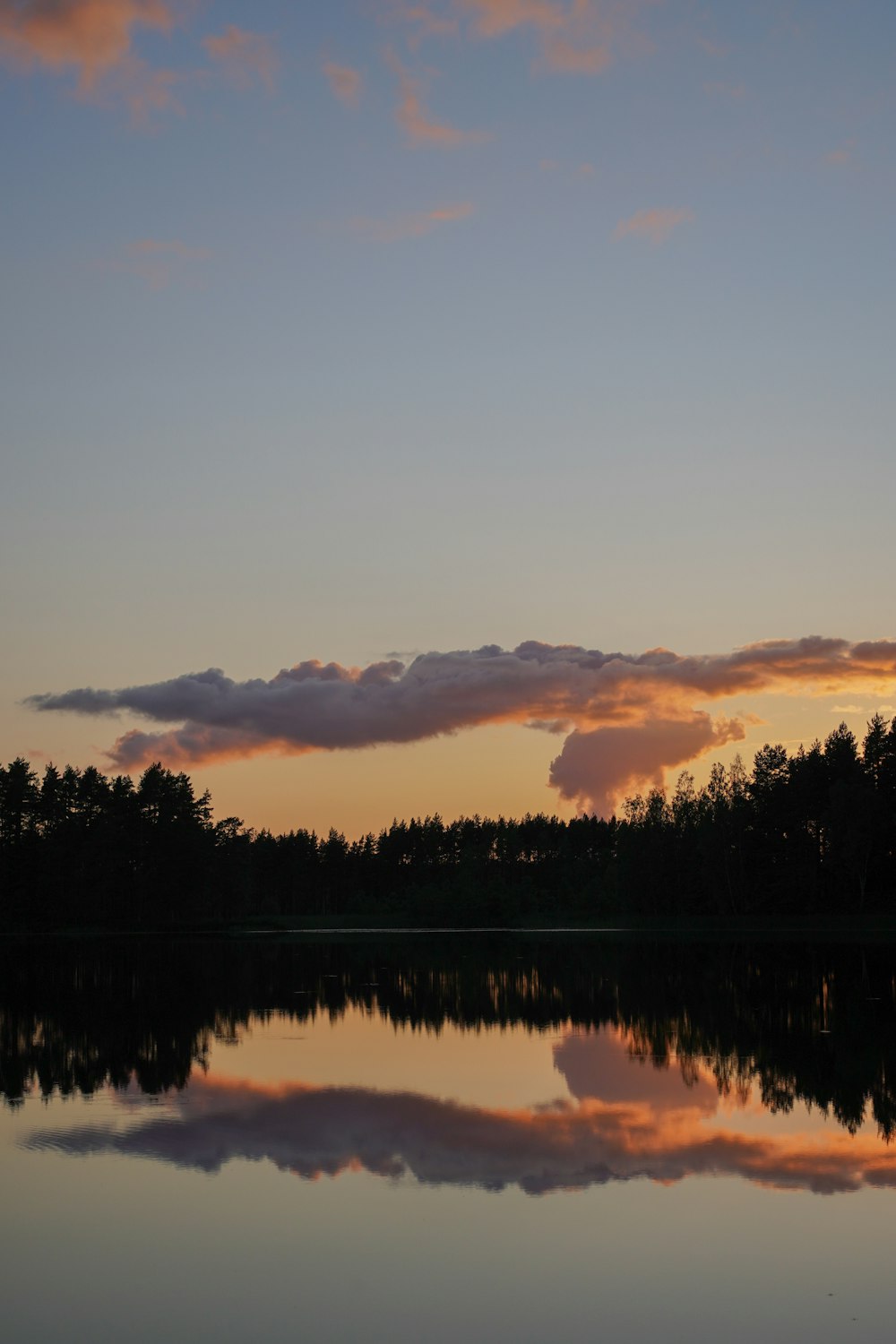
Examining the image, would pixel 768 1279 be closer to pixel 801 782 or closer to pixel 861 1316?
pixel 861 1316

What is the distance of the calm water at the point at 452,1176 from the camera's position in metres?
11.3

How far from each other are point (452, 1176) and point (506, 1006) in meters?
23.0

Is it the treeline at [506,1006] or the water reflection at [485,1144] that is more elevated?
the water reflection at [485,1144]

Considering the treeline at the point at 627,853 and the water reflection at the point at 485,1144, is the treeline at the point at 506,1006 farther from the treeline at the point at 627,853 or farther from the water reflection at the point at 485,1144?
the treeline at the point at 627,853

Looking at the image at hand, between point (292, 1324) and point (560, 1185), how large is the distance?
562 cm

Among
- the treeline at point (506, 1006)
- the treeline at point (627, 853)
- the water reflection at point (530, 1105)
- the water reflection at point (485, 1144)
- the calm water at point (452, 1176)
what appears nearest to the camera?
the calm water at point (452, 1176)

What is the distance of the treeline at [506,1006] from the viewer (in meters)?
24.2

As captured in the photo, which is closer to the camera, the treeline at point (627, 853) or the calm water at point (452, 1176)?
the calm water at point (452, 1176)

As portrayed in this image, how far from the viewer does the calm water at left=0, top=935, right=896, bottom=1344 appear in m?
11.3

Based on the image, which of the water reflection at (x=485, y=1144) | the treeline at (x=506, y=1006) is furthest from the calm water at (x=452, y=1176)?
the treeline at (x=506, y=1006)

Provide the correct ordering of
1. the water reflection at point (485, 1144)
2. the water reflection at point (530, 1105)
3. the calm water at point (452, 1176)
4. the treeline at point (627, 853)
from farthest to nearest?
the treeline at point (627, 853)
the water reflection at point (530, 1105)
the water reflection at point (485, 1144)
the calm water at point (452, 1176)

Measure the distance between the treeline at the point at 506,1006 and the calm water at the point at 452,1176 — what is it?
0.69ft

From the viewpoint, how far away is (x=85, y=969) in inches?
2452

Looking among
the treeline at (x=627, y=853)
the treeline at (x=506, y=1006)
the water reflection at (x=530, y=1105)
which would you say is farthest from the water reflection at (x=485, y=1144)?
the treeline at (x=627, y=853)
